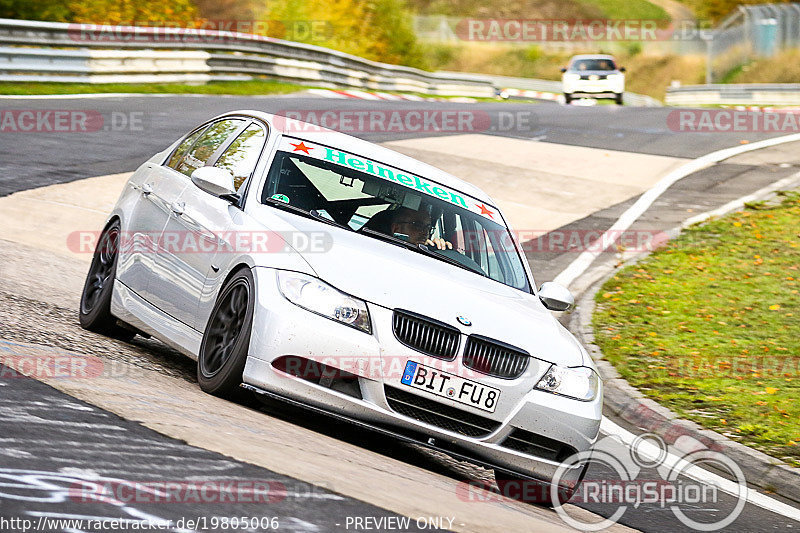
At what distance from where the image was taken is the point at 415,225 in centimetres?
720

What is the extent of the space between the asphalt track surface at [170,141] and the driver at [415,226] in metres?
1.28

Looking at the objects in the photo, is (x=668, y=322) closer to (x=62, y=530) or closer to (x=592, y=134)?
(x=62, y=530)

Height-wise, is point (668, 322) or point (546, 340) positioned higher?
point (546, 340)

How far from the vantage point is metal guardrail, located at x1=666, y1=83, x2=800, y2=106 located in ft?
136

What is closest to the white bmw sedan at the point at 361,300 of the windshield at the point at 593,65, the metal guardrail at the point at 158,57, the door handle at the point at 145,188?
the door handle at the point at 145,188

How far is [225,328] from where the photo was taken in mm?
6344

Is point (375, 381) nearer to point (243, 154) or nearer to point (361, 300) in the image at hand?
point (361, 300)

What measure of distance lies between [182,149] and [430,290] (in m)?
2.80

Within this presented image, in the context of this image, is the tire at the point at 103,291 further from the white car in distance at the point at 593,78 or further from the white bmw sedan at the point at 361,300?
the white car in distance at the point at 593,78

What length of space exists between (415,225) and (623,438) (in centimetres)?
223

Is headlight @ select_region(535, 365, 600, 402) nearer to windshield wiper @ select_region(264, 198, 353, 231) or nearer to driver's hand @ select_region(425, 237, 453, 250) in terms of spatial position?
driver's hand @ select_region(425, 237, 453, 250)

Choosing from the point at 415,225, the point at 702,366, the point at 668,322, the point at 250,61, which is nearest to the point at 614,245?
the point at 668,322

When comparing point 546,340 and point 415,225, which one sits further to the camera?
point 415,225

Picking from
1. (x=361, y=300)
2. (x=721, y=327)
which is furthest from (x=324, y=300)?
(x=721, y=327)
